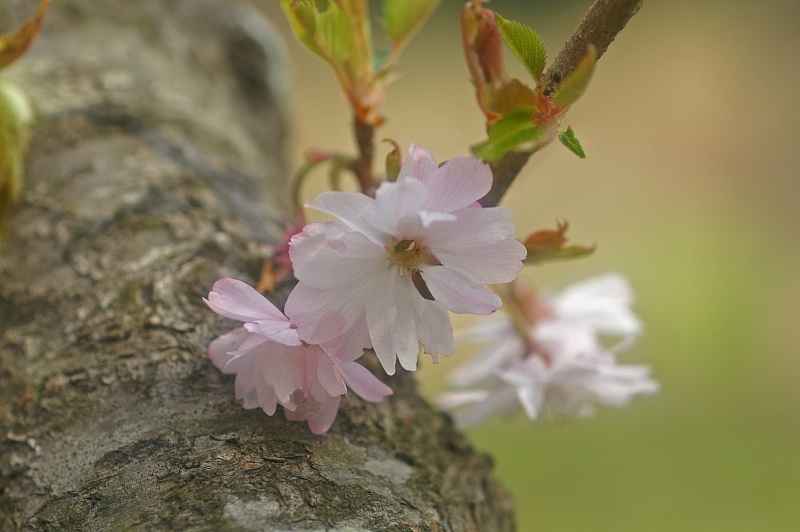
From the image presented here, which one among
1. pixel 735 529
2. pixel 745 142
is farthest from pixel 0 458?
pixel 745 142

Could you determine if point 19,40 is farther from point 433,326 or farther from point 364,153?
point 433,326

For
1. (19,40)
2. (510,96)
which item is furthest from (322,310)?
(19,40)

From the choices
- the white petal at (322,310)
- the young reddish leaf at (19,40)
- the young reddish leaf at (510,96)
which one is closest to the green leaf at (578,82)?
the young reddish leaf at (510,96)

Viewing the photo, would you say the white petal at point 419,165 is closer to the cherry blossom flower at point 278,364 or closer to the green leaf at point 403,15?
the cherry blossom flower at point 278,364

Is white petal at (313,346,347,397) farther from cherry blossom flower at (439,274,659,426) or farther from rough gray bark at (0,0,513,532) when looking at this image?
cherry blossom flower at (439,274,659,426)

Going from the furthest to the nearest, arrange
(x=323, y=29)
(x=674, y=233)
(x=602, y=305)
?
1. (x=674, y=233)
2. (x=602, y=305)
3. (x=323, y=29)

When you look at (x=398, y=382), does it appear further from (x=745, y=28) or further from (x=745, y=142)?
(x=745, y=28)

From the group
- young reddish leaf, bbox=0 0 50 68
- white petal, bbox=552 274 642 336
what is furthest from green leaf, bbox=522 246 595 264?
young reddish leaf, bbox=0 0 50 68
